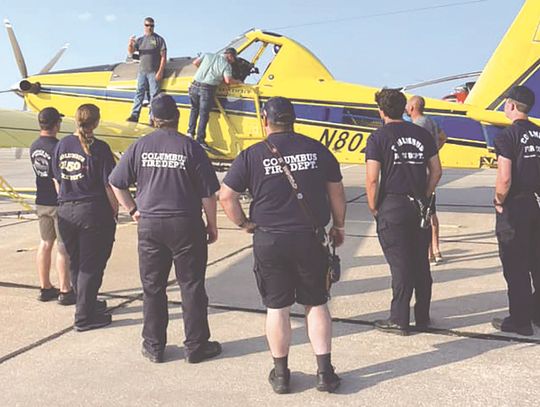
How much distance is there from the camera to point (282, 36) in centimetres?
921

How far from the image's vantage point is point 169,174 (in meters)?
3.47

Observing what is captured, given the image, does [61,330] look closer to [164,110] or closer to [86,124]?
[86,124]

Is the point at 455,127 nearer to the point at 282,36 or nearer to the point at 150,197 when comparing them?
the point at 282,36

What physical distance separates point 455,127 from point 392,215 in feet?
17.0

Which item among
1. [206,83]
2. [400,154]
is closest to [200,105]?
[206,83]

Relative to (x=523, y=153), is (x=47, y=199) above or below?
below

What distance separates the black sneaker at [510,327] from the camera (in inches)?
157

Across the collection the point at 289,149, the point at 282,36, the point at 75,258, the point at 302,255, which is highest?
the point at 282,36

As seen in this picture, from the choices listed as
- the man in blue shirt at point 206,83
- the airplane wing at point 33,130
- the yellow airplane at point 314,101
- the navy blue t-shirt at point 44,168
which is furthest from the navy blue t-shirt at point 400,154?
the airplane wing at point 33,130

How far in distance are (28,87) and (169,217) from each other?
8.23 metres

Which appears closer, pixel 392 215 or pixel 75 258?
pixel 392 215

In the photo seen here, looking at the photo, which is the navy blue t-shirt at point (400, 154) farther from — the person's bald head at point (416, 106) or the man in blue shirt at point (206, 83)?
the man in blue shirt at point (206, 83)

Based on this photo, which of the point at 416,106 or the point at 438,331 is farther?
the point at 416,106

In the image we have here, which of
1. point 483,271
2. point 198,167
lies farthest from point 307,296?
point 483,271
